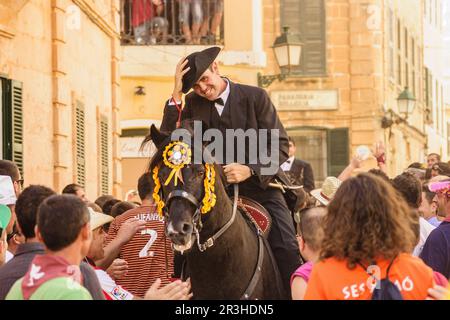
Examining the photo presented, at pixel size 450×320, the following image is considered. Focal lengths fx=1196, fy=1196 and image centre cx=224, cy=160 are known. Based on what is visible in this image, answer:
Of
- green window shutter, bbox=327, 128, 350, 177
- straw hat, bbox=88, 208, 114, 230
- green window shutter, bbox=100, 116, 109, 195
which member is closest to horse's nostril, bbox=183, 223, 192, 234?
straw hat, bbox=88, 208, 114, 230

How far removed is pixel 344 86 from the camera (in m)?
32.7

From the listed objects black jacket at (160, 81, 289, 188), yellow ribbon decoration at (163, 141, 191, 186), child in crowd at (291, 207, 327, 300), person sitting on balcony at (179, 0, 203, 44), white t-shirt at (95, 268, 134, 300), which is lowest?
white t-shirt at (95, 268, 134, 300)

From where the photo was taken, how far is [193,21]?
81.8 ft

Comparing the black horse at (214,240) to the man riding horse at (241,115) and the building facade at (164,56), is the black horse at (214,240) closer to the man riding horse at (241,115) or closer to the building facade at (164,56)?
the man riding horse at (241,115)

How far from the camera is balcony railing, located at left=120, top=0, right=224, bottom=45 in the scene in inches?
980

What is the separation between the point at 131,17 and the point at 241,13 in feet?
7.79

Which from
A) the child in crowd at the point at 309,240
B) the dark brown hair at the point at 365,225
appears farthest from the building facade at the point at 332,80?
the dark brown hair at the point at 365,225

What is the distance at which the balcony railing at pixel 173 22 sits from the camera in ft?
81.7

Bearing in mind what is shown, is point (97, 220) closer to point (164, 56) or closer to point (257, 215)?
point (257, 215)

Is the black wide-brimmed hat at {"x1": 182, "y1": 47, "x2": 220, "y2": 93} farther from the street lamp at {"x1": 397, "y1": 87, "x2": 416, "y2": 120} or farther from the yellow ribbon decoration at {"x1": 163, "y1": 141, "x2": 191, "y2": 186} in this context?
the street lamp at {"x1": 397, "y1": 87, "x2": 416, "y2": 120}

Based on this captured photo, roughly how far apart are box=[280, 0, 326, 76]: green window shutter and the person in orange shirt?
2682 centimetres

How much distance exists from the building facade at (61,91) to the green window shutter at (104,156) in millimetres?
16
